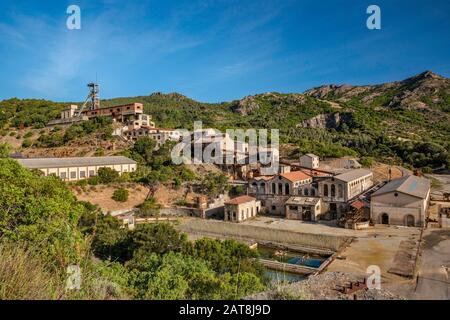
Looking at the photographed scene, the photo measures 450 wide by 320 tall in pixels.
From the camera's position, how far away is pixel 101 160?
1759 inches

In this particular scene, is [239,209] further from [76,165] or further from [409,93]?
[409,93]

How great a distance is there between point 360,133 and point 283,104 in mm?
38522

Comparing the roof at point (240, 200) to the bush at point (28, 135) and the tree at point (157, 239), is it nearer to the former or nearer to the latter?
the tree at point (157, 239)

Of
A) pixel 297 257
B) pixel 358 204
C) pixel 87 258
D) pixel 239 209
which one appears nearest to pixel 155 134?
pixel 239 209

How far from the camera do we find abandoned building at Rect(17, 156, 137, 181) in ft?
129

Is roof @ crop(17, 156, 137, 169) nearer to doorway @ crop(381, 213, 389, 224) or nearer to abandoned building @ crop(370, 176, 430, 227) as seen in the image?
abandoned building @ crop(370, 176, 430, 227)

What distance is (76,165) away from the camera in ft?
137

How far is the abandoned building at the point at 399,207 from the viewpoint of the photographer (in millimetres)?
28078

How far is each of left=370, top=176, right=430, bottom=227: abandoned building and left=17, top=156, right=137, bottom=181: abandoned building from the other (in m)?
32.1

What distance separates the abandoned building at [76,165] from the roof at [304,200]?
77.9 feet

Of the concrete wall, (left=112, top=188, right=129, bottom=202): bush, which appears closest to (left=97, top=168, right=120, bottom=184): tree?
(left=112, top=188, right=129, bottom=202): bush

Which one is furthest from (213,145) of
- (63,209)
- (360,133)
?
(360,133)
